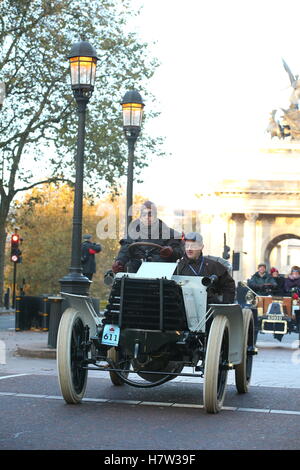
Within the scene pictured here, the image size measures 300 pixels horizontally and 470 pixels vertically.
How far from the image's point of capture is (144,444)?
22.4ft

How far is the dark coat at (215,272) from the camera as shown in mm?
9500

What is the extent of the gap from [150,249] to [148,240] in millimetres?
141

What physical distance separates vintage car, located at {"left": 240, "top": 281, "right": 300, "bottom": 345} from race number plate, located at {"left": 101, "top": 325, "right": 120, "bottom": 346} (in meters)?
12.7

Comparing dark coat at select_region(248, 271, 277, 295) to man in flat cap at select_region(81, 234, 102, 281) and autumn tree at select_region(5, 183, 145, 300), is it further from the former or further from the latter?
autumn tree at select_region(5, 183, 145, 300)

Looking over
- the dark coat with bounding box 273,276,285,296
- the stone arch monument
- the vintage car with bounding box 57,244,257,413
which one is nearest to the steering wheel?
the vintage car with bounding box 57,244,257,413

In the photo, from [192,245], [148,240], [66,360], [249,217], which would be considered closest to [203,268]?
[192,245]

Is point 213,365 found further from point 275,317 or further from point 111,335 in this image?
point 275,317

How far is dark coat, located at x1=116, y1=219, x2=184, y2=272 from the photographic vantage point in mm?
9898

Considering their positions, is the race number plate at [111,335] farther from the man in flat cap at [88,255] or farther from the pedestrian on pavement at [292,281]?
the pedestrian on pavement at [292,281]

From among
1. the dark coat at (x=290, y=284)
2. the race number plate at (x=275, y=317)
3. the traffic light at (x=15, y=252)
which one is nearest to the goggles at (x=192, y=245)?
the race number plate at (x=275, y=317)

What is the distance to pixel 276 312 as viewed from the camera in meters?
22.6

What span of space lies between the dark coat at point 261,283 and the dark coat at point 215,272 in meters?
14.4
